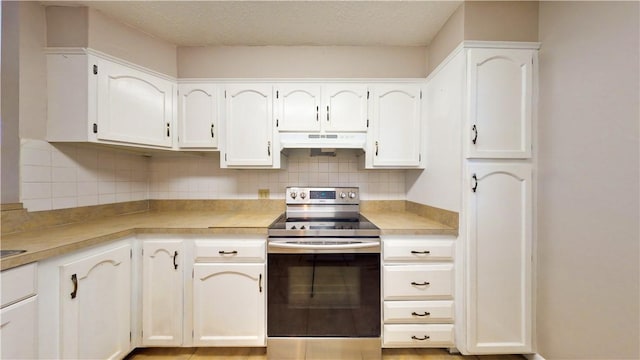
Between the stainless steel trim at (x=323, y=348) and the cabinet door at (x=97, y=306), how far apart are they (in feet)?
2.99

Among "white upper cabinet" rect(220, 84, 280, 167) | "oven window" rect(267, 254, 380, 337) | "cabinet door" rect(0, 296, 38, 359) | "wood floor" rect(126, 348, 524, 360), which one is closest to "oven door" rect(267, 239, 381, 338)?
"oven window" rect(267, 254, 380, 337)

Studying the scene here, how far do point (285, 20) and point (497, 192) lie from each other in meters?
1.82

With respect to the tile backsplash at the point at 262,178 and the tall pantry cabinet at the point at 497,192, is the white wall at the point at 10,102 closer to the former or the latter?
the tile backsplash at the point at 262,178

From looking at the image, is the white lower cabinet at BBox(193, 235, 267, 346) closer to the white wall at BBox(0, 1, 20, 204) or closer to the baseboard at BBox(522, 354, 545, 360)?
the white wall at BBox(0, 1, 20, 204)

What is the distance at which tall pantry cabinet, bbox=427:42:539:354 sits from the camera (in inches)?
59.9

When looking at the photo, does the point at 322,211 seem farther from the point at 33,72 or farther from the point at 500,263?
the point at 33,72

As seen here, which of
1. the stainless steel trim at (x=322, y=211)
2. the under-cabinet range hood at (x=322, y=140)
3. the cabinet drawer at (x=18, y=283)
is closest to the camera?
the cabinet drawer at (x=18, y=283)

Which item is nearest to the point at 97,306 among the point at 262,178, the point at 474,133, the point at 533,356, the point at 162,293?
the point at 162,293

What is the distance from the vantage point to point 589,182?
48.6 inches

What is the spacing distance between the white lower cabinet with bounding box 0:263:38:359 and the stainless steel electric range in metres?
1.07

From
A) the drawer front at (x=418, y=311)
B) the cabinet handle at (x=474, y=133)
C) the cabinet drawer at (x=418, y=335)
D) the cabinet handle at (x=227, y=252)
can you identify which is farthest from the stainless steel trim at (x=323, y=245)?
the cabinet handle at (x=474, y=133)

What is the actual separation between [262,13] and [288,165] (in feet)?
3.98

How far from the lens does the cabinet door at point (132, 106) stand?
1.66m

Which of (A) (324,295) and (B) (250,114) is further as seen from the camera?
(B) (250,114)
